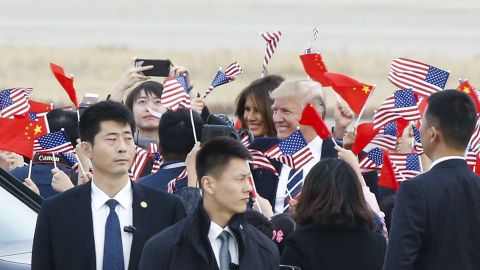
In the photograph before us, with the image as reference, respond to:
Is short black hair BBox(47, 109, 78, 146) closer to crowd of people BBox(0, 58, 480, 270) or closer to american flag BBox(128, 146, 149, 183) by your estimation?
american flag BBox(128, 146, 149, 183)

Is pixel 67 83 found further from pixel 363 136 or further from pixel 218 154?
pixel 218 154

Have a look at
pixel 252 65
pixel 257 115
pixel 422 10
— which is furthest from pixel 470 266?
pixel 422 10

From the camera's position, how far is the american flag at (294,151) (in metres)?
8.06

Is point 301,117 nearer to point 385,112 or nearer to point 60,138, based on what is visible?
point 385,112

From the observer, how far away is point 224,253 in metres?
6.21

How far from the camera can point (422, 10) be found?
53281mm

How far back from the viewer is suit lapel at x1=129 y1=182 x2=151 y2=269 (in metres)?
6.51

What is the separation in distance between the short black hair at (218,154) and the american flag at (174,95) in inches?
83.6

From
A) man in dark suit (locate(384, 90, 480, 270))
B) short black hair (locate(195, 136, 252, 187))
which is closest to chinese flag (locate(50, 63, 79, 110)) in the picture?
short black hair (locate(195, 136, 252, 187))

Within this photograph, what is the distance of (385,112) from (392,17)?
4218 cm

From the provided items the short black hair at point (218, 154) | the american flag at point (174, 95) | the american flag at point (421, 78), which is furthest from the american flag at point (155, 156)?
the short black hair at point (218, 154)

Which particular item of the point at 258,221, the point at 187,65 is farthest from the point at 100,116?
the point at 187,65

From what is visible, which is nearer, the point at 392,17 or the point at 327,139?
the point at 327,139

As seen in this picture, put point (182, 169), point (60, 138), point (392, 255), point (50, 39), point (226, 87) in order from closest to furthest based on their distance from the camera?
1. point (392, 255)
2. point (182, 169)
3. point (60, 138)
4. point (226, 87)
5. point (50, 39)
